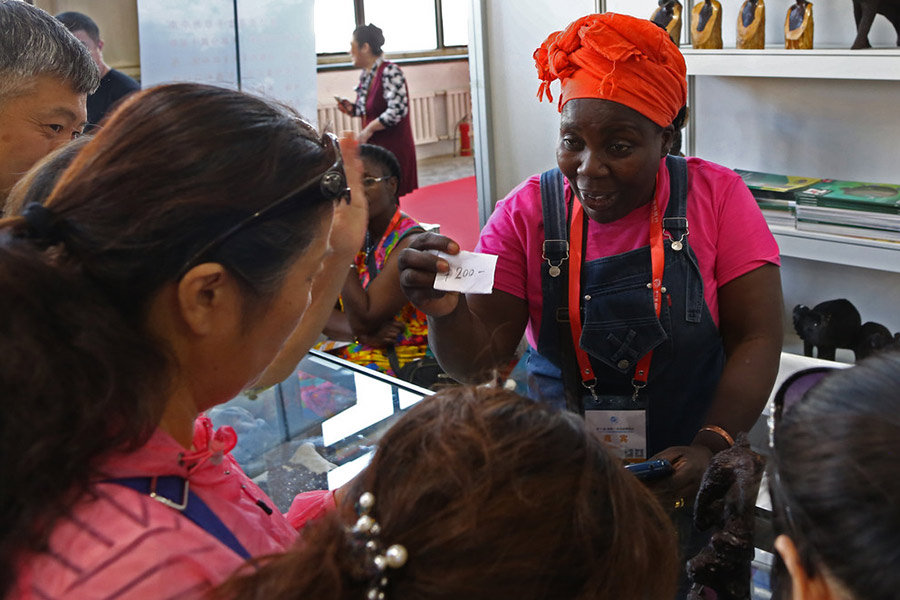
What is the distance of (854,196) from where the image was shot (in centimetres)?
272

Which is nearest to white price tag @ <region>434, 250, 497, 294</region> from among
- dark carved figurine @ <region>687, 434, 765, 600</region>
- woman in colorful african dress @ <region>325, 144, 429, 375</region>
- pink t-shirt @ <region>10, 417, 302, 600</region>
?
dark carved figurine @ <region>687, 434, 765, 600</region>

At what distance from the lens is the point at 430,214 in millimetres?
8336

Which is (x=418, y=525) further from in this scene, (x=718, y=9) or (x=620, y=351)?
(x=718, y=9)

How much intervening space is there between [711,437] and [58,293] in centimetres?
128

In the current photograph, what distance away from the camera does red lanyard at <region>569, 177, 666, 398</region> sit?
1774 millimetres

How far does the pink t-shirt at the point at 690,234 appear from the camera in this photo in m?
1.77

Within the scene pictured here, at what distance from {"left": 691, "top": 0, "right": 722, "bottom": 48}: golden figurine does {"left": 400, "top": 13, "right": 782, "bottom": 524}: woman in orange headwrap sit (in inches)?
50.4

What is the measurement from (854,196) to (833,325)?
0.45 metres

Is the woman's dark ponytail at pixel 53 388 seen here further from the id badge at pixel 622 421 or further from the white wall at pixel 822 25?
the white wall at pixel 822 25

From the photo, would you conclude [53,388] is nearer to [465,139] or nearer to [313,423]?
[313,423]

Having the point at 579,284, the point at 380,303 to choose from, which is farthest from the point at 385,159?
the point at 579,284

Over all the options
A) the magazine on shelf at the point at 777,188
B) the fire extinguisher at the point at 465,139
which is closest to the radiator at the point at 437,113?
the fire extinguisher at the point at 465,139

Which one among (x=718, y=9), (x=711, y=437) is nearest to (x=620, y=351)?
(x=711, y=437)

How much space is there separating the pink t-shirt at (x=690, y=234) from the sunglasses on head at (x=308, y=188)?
82 centimetres
